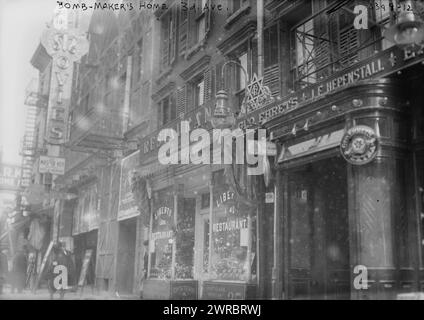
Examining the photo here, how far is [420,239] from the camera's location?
25.0 feet

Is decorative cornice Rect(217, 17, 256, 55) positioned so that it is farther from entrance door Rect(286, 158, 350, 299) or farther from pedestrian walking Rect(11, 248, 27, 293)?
pedestrian walking Rect(11, 248, 27, 293)

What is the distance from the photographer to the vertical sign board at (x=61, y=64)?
21.7 m

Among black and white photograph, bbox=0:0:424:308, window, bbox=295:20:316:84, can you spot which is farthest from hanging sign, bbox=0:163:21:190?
window, bbox=295:20:316:84

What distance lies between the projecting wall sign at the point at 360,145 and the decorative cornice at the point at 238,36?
515 cm

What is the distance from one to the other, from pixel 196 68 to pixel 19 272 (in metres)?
10.8

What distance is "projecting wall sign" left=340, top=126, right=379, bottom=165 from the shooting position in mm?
7926

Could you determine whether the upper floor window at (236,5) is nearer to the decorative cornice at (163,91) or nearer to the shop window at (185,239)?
the decorative cornice at (163,91)

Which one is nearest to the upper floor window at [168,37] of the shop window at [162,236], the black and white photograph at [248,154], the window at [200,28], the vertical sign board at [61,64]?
the black and white photograph at [248,154]

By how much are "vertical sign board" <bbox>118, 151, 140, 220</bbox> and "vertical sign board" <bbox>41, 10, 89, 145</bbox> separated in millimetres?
5273

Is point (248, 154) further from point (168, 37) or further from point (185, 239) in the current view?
point (168, 37)

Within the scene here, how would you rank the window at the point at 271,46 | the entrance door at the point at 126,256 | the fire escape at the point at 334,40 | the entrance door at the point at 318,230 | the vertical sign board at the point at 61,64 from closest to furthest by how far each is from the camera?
1. the fire escape at the point at 334,40
2. the entrance door at the point at 318,230
3. the window at the point at 271,46
4. the entrance door at the point at 126,256
5. the vertical sign board at the point at 61,64

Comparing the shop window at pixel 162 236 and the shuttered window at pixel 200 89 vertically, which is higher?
the shuttered window at pixel 200 89

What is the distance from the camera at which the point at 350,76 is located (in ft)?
27.9
